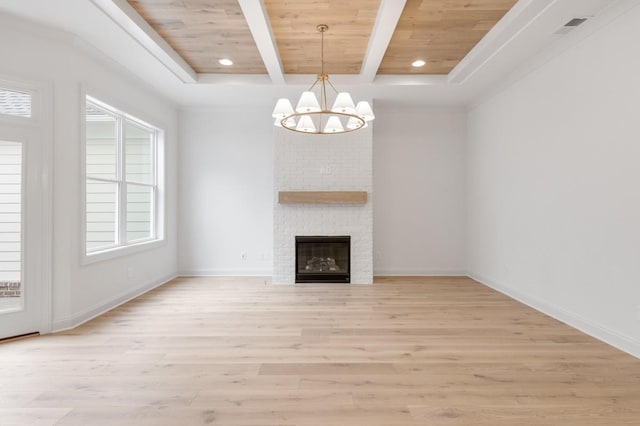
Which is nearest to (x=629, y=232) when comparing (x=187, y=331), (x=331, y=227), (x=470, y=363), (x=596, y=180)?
(x=596, y=180)

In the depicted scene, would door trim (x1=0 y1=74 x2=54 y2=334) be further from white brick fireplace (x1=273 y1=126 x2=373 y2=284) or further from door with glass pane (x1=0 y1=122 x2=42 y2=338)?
white brick fireplace (x1=273 y1=126 x2=373 y2=284)

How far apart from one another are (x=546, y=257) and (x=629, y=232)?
0.99 metres

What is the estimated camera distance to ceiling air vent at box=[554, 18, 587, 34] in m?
2.82

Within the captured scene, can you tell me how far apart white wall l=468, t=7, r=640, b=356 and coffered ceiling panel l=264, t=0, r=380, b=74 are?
201 cm

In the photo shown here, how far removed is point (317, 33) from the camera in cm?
325

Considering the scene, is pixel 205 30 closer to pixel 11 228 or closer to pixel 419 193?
pixel 11 228

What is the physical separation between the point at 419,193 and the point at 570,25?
289 centimetres

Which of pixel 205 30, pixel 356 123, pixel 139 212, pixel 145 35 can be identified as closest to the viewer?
pixel 145 35

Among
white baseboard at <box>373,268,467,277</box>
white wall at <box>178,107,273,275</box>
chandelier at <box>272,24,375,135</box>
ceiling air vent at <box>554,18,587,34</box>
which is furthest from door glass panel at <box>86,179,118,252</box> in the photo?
ceiling air vent at <box>554,18,587,34</box>

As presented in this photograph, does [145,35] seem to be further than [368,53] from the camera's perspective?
No

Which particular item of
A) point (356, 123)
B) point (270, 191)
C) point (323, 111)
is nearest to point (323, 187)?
point (270, 191)

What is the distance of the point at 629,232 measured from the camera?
2576 millimetres

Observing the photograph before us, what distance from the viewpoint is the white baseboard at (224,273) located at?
5.32 m

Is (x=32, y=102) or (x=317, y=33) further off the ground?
(x=317, y=33)
